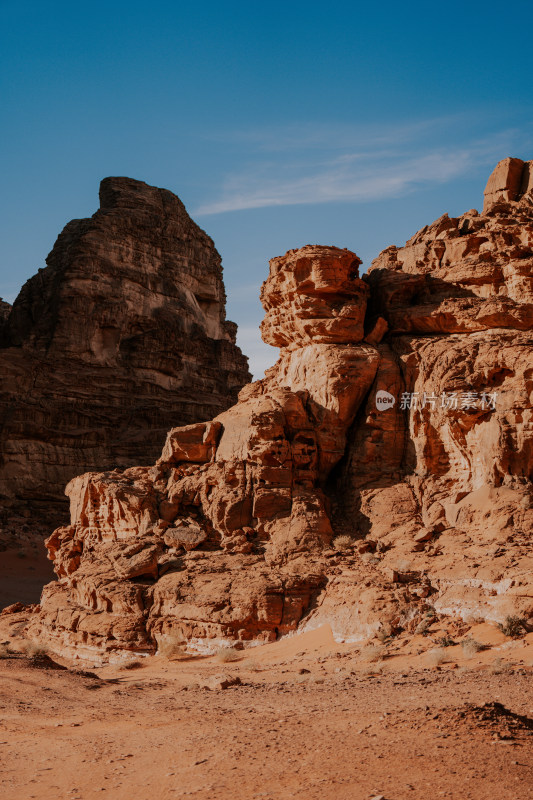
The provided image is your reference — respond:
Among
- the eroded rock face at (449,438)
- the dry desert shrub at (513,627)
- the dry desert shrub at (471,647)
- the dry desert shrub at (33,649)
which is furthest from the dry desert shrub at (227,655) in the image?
the dry desert shrub at (513,627)

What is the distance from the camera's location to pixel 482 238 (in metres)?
22.8

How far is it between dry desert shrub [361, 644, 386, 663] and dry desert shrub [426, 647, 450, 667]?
882mm

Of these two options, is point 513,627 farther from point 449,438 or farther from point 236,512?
point 236,512

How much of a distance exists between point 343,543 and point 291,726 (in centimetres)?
907

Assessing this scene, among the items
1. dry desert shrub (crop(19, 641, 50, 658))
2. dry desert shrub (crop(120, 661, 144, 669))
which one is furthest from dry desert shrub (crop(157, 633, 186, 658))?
dry desert shrub (crop(19, 641, 50, 658))

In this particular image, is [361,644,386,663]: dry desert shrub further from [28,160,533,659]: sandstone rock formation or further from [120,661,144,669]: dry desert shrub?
[120,661,144,669]: dry desert shrub

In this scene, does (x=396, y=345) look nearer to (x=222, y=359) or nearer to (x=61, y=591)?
(x=61, y=591)

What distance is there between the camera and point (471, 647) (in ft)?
47.5

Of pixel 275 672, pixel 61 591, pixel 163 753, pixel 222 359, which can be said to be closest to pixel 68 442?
pixel 222 359

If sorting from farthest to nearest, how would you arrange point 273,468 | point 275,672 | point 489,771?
point 273,468 → point 275,672 → point 489,771

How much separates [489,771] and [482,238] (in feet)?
54.9

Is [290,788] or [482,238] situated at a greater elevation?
[482,238]

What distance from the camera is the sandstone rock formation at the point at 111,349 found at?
1972 inches

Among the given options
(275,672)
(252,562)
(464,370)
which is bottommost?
(275,672)
